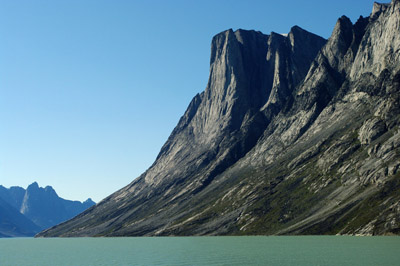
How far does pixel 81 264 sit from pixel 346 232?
13759 centimetres

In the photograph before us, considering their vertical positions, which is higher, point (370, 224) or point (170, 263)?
point (170, 263)

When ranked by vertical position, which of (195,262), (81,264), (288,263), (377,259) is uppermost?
(81,264)

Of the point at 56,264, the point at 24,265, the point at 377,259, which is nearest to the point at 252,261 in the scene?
the point at 377,259

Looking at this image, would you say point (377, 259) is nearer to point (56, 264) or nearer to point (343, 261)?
point (343, 261)

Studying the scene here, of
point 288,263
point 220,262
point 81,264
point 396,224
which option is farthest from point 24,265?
point 396,224

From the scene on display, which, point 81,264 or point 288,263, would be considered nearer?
point 288,263

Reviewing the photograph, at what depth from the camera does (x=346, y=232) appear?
19975 centimetres

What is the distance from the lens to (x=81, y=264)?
105000 mm

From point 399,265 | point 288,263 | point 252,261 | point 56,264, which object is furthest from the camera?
point 56,264

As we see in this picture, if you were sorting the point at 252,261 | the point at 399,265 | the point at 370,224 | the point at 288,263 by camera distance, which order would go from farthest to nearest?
the point at 370,224
the point at 252,261
the point at 288,263
the point at 399,265

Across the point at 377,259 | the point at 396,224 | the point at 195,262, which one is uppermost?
the point at 195,262

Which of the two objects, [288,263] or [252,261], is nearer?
[288,263]

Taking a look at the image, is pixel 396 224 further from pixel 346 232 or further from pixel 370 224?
pixel 346 232

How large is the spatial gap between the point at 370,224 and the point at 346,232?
1498cm
